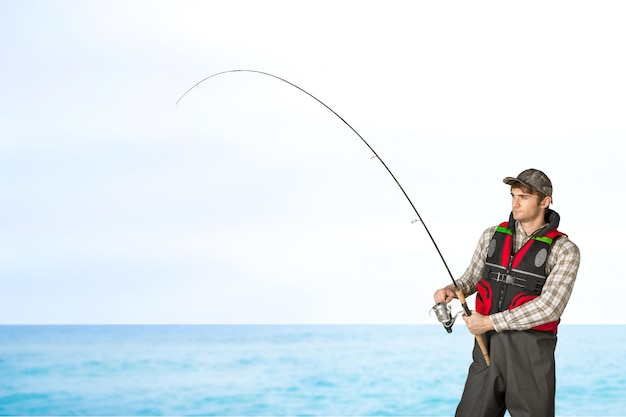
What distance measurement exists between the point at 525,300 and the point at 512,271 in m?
0.10

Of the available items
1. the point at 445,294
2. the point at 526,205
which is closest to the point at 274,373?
the point at 445,294

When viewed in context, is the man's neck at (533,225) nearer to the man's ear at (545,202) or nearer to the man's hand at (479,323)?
the man's ear at (545,202)

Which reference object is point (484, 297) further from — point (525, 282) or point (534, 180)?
point (534, 180)

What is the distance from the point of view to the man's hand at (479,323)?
294 centimetres

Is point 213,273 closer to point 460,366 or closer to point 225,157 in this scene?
point 225,157

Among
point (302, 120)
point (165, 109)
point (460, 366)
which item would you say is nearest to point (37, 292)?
point (165, 109)

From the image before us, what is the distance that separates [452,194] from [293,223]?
3.77 m

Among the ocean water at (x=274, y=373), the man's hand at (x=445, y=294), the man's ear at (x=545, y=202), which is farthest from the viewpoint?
the ocean water at (x=274, y=373)

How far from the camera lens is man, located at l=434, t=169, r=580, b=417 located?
2908 millimetres

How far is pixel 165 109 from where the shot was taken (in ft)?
52.5

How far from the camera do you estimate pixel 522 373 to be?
2973 millimetres

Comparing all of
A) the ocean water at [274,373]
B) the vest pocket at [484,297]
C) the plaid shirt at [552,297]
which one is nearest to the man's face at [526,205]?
the plaid shirt at [552,297]

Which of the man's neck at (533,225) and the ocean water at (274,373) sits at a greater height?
the man's neck at (533,225)

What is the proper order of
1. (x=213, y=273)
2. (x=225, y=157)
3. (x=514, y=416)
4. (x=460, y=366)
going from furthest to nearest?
(x=213, y=273), (x=225, y=157), (x=460, y=366), (x=514, y=416)
